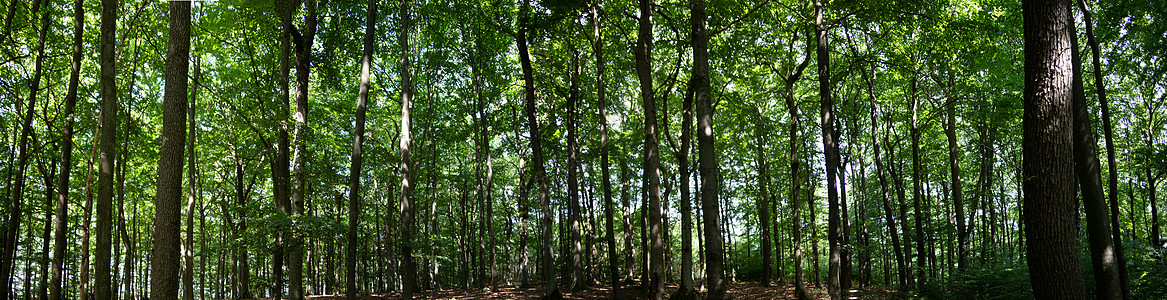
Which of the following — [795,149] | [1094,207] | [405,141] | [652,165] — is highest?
[405,141]

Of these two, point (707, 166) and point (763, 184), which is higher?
point (707, 166)

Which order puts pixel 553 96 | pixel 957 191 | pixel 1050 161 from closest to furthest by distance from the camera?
1. pixel 1050 161
2. pixel 957 191
3. pixel 553 96

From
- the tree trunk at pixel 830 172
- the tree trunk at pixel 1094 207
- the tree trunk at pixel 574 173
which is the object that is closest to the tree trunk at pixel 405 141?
the tree trunk at pixel 574 173

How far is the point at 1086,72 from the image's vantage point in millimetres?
16594

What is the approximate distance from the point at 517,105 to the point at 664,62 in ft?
22.7

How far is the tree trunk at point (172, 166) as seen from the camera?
19.8ft

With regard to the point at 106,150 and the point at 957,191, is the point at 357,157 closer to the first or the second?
the point at 106,150

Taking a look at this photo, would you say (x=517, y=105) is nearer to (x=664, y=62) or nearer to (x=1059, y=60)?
(x=664, y=62)

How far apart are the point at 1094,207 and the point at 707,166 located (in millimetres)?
5083

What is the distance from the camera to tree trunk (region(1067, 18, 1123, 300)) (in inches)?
288

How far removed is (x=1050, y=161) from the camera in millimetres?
5773

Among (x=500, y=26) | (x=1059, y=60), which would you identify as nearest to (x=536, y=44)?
(x=500, y=26)

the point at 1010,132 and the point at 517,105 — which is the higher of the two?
the point at 517,105

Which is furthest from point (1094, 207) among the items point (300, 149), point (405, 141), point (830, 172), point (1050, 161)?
point (300, 149)
